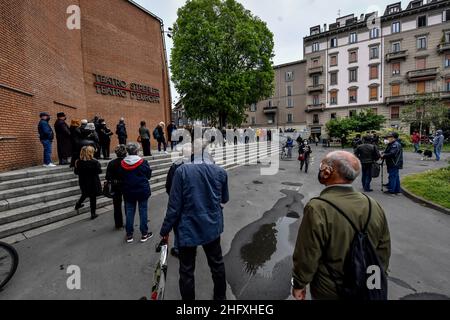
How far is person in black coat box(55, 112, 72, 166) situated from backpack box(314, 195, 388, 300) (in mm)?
8337

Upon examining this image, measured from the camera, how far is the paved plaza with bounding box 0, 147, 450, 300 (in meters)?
2.80

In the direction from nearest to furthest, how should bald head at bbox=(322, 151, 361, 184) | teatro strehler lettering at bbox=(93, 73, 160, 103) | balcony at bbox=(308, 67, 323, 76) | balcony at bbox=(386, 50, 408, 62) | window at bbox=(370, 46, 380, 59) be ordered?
bald head at bbox=(322, 151, 361, 184), teatro strehler lettering at bbox=(93, 73, 160, 103), balcony at bbox=(386, 50, 408, 62), window at bbox=(370, 46, 380, 59), balcony at bbox=(308, 67, 323, 76)

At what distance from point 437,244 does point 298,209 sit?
2734mm

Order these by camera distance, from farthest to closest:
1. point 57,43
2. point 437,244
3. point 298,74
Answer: point 298,74 < point 57,43 < point 437,244

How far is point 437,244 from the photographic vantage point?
390 centimetres

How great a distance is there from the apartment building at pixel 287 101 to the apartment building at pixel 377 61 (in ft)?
5.85

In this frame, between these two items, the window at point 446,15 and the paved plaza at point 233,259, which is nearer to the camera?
the paved plaza at point 233,259

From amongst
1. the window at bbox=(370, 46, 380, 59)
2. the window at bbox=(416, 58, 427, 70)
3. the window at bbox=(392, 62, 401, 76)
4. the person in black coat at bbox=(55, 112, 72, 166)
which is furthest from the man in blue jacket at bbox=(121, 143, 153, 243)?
the window at bbox=(416, 58, 427, 70)

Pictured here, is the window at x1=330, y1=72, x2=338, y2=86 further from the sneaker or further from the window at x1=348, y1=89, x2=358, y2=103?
the sneaker

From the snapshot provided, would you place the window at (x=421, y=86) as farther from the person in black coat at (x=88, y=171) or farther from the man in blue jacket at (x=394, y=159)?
the person in black coat at (x=88, y=171)

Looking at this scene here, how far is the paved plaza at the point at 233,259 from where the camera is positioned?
9.20ft

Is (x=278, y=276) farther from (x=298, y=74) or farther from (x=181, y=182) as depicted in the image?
(x=298, y=74)

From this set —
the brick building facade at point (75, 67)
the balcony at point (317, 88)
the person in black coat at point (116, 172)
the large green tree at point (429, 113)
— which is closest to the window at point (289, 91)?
the balcony at point (317, 88)

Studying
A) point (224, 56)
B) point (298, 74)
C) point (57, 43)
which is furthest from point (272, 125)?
point (57, 43)
